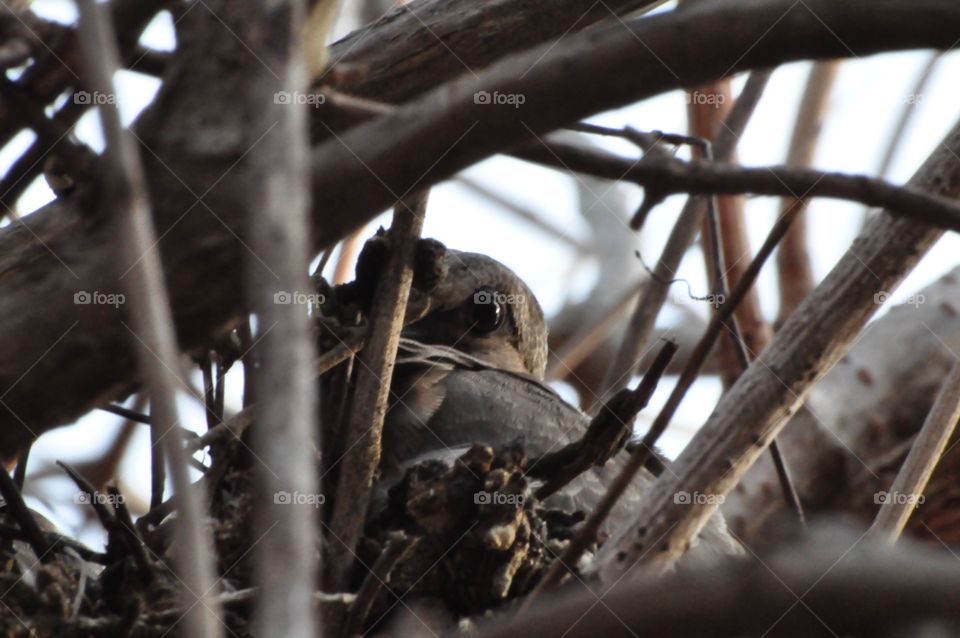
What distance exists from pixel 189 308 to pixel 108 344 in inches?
4.5

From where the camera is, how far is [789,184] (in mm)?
1342

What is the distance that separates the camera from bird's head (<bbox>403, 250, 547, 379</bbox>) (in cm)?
341

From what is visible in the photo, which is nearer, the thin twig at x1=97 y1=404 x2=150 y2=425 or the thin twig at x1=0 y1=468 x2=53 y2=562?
the thin twig at x1=0 y1=468 x2=53 y2=562

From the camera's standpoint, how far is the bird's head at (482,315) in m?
3.41

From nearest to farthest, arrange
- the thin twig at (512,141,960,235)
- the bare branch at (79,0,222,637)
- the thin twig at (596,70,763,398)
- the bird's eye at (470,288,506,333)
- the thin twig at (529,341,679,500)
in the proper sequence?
the bare branch at (79,0,222,637), the thin twig at (512,141,960,235), the thin twig at (529,341,679,500), the thin twig at (596,70,763,398), the bird's eye at (470,288,506,333)

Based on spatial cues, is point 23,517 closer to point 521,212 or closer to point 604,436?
point 604,436

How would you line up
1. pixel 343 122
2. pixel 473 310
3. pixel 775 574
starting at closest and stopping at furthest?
pixel 775 574 → pixel 343 122 → pixel 473 310

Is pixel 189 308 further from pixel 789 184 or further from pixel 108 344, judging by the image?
pixel 789 184

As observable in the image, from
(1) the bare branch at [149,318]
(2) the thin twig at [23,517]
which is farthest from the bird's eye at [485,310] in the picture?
(1) the bare branch at [149,318]

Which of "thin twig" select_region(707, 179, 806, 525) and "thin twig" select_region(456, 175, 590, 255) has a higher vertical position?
"thin twig" select_region(456, 175, 590, 255)

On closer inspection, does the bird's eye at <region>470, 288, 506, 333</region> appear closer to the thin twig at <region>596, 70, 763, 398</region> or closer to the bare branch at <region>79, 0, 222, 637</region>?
the thin twig at <region>596, 70, 763, 398</region>

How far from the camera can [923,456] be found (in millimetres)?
2473

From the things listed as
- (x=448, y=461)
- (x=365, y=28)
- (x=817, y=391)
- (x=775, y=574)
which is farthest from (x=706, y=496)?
(x=817, y=391)

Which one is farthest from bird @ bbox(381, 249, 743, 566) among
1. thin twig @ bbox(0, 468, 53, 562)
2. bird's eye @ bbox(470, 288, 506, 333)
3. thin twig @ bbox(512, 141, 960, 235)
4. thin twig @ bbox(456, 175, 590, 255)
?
thin twig @ bbox(456, 175, 590, 255)
